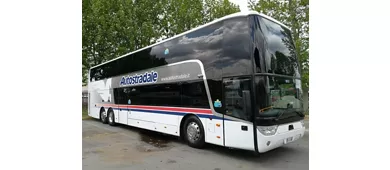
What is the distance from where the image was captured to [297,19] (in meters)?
11.2

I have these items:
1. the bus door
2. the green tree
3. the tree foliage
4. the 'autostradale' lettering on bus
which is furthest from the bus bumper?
the green tree

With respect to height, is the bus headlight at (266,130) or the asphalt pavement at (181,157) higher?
the bus headlight at (266,130)

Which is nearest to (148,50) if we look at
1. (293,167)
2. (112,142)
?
(112,142)

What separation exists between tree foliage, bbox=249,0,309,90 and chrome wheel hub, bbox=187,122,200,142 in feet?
20.0

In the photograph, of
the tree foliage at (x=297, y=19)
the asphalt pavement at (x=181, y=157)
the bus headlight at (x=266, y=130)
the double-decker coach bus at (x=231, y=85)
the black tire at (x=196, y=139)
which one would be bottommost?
the asphalt pavement at (x=181, y=157)

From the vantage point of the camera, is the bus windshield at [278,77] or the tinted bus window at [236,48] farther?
the tinted bus window at [236,48]

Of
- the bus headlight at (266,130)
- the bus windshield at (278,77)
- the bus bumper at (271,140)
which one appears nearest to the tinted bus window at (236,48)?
the bus windshield at (278,77)

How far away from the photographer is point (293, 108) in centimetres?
561

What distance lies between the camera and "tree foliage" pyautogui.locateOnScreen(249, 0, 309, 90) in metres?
10.8

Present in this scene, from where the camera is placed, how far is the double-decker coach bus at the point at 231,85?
5.03 metres

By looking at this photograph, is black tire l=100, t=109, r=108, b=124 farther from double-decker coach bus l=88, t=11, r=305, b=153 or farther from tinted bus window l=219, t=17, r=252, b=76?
tinted bus window l=219, t=17, r=252, b=76

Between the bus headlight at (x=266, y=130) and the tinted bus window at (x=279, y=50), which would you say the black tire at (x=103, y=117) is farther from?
the tinted bus window at (x=279, y=50)

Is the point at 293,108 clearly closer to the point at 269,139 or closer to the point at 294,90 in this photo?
the point at 294,90

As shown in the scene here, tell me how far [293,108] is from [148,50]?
17.6 feet
